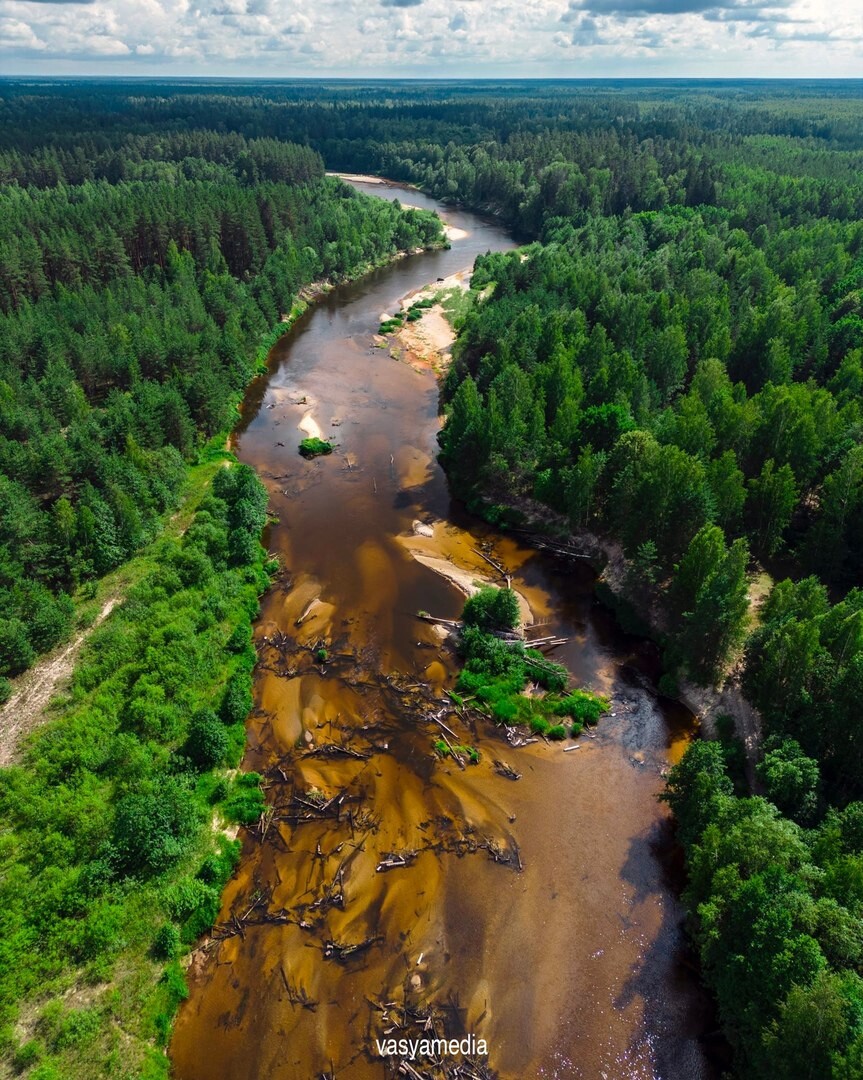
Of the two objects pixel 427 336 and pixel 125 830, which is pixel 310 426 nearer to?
pixel 427 336

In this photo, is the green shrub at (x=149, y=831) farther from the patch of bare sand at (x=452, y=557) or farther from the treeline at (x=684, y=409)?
the treeline at (x=684, y=409)

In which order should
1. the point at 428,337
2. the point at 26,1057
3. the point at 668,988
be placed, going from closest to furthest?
the point at 26,1057 < the point at 668,988 < the point at 428,337

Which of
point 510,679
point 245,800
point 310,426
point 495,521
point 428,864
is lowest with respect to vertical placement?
point 428,864

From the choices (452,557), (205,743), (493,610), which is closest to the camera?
(205,743)

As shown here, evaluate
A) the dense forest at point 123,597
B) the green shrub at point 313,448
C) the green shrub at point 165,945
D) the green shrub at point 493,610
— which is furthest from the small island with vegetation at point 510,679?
the green shrub at point 313,448

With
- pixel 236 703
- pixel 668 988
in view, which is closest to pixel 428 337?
pixel 236 703

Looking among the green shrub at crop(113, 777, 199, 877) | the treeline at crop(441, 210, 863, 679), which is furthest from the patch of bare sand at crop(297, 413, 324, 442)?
the green shrub at crop(113, 777, 199, 877)
